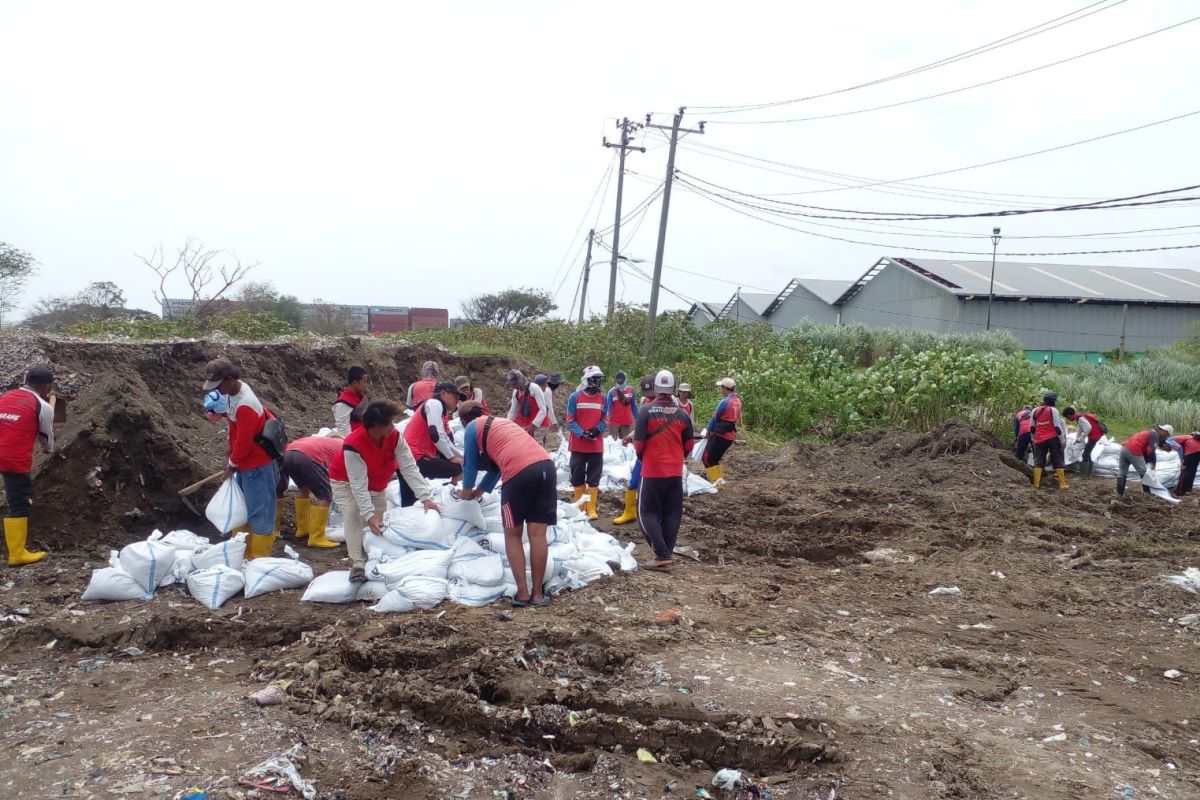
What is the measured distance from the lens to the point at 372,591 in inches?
220

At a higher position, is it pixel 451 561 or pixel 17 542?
pixel 451 561

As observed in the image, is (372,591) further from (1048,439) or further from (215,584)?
(1048,439)

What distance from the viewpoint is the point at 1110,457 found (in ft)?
43.5

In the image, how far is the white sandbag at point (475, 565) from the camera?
573 centimetres

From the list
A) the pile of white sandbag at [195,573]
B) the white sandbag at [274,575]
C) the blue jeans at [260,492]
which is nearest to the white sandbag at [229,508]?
the blue jeans at [260,492]

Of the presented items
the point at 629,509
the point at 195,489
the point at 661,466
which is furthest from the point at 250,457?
the point at 629,509

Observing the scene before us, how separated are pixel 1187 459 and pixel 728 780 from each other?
10.8m

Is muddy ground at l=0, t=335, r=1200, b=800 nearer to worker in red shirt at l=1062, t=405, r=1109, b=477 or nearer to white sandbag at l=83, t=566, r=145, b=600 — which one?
white sandbag at l=83, t=566, r=145, b=600

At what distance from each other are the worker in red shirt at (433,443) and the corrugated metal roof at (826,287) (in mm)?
36037

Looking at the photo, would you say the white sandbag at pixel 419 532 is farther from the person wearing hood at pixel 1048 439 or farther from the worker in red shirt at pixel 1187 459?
the worker in red shirt at pixel 1187 459

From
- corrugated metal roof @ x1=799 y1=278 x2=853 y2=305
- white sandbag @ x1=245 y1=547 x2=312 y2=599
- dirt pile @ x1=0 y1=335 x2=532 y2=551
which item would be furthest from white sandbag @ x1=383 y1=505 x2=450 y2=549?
corrugated metal roof @ x1=799 y1=278 x2=853 y2=305

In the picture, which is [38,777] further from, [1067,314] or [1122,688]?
[1067,314]

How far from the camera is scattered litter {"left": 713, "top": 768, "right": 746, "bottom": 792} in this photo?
3.53 meters

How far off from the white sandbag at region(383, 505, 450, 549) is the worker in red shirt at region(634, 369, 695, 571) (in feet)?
5.50
